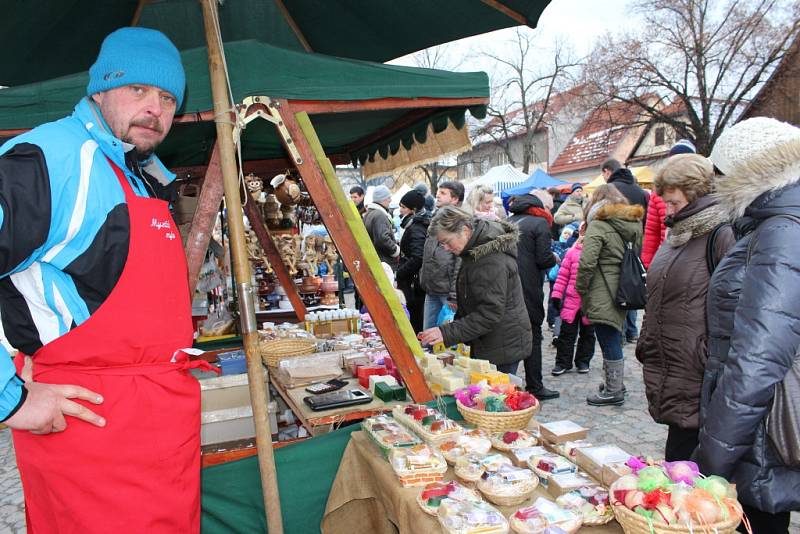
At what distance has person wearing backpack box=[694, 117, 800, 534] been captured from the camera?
61.1 inches

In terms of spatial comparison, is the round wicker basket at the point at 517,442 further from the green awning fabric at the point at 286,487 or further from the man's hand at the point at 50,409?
the man's hand at the point at 50,409

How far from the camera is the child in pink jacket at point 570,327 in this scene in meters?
5.56

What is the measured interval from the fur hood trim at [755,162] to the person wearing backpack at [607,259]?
2.67 meters

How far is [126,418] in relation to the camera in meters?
1.50

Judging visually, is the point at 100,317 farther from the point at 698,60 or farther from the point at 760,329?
the point at 698,60

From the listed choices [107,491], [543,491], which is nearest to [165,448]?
[107,491]

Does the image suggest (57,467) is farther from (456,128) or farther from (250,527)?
(456,128)

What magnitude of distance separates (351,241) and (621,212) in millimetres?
3039

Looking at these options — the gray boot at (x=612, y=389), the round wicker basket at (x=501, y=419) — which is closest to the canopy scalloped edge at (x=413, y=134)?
the round wicker basket at (x=501, y=419)

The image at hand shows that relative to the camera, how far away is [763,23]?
17.2 m

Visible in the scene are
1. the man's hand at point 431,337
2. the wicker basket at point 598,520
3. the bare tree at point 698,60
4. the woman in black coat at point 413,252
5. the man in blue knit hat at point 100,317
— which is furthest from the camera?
the bare tree at point 698,60

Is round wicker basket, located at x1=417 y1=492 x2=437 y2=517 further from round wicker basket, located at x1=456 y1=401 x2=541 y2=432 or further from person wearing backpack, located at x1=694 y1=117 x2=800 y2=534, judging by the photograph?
person wearing backpack, located at x1=694 y1=117 x2=800 y2=534

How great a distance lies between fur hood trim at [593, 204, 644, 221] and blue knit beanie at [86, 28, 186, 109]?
12.2 ft

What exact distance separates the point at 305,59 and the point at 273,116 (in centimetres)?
24
